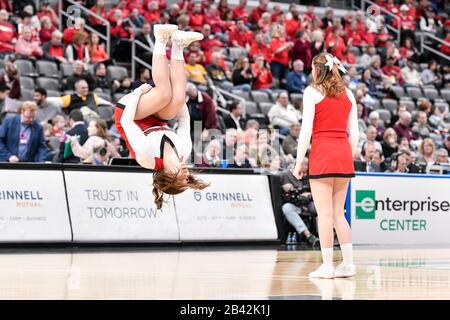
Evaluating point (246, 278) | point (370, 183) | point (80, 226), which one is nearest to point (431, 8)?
point (370, 183)

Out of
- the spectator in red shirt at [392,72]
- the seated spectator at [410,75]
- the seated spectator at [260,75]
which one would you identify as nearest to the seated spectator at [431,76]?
the seated spectator at [410,75]

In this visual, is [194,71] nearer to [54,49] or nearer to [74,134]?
[54,49]

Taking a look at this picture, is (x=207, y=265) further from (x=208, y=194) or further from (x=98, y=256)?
(x=208, y=194)

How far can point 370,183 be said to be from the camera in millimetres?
Result: 16000

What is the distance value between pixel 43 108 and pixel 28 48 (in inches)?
76.2

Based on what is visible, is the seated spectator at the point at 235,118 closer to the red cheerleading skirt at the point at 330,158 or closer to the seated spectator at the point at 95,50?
the seated spectator at the point at 95,50

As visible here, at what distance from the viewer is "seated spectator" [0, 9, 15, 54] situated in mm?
18469

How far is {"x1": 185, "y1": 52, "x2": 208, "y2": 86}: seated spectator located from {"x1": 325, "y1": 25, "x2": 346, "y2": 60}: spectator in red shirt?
498 cm

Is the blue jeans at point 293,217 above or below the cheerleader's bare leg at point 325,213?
below

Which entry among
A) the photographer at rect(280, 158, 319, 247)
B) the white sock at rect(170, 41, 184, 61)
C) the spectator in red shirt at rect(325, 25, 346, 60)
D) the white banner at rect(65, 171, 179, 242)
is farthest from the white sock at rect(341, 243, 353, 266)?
the spectator in red shirt at rect(325, 25, 346, 60)

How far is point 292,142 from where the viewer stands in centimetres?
1823

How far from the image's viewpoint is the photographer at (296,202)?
623 inches

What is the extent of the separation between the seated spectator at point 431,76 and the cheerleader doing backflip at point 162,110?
17.2 metres

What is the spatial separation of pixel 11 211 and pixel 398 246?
254 inches
